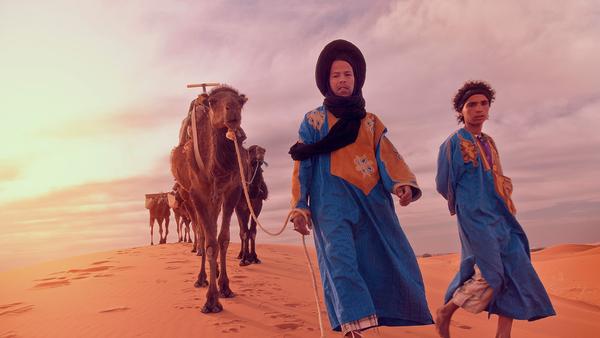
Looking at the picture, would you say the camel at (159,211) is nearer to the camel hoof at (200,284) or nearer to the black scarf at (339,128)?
the camel hoof at (200,284)

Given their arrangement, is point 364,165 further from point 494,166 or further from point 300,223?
point 494,166

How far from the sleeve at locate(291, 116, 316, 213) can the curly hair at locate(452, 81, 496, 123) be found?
7.86 feet

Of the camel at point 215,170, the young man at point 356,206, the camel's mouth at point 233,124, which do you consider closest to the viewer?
the young man at point 356,206

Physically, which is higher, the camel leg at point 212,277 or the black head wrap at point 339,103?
the black head wrap at point 339,103

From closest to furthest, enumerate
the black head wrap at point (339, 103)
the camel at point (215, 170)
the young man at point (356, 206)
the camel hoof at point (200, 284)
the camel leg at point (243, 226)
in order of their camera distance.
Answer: the young man at point (356, 206) → the black head wrap at point (339, 103) → the camel at point (215, 170) → the camel hoof at point (200, 284) → the camel leg at point (243, 226)

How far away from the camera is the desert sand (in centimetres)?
512

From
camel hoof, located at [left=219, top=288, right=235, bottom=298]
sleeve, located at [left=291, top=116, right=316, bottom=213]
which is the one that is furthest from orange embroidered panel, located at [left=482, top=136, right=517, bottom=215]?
camel hoof, located at [left=219, top=288, right=235, bottom=298]

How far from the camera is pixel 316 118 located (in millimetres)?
4004

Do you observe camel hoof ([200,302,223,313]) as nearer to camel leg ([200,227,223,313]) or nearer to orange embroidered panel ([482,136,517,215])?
camel leg ([200,227,223,313])

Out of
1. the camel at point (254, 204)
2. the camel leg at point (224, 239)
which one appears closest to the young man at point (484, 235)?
the camel leg at point (224, 239)

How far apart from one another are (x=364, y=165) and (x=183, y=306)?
347 cm

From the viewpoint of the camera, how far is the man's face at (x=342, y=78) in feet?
12.8

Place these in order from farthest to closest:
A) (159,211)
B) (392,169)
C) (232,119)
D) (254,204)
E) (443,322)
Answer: (159,211), (254,204), (232,119), (443,322), (392,169)

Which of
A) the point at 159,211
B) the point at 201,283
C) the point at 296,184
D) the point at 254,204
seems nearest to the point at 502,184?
the point at 296,184
